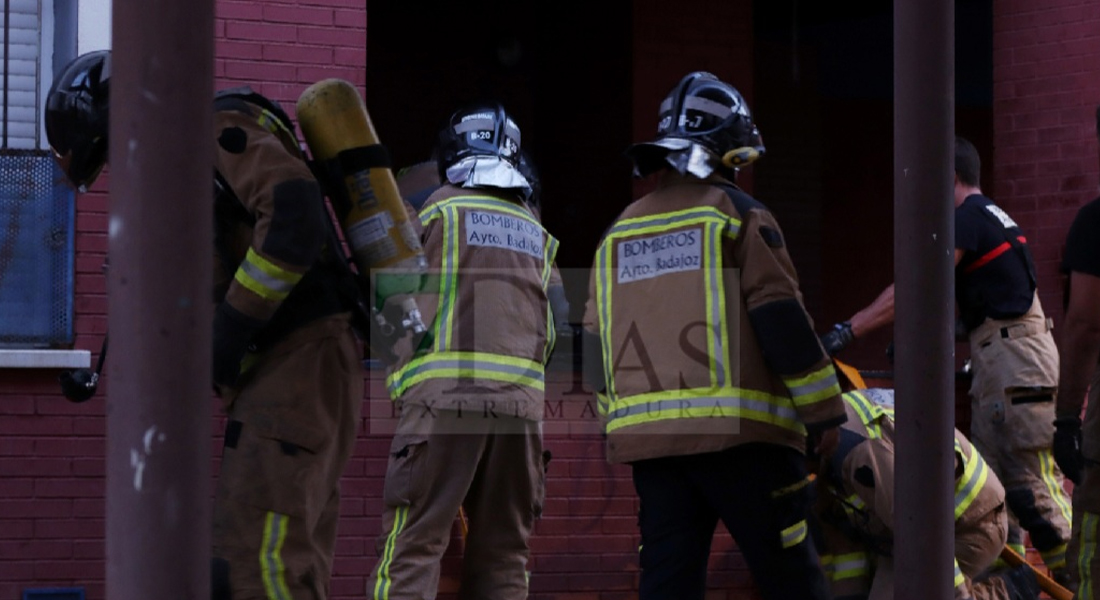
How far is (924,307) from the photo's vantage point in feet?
15.0

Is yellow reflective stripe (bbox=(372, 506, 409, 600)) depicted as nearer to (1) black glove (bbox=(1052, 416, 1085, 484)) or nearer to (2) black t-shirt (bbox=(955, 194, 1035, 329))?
(1) black glove (bbox=(1052, 416, 1085, 484))

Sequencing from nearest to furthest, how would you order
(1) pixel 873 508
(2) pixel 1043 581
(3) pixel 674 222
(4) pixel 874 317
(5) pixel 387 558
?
(3) pixel 674 222 < (1) pixel 873 508 < (5) pixel 387 558 < (2) pixel 1043 581 < (4) pixel 874 317

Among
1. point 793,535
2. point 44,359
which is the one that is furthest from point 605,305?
point 44,359

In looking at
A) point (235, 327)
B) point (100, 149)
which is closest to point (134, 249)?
point (235, 327)

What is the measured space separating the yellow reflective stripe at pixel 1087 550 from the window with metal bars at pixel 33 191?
11.9 ft

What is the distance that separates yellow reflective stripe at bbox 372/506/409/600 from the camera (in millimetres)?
5812

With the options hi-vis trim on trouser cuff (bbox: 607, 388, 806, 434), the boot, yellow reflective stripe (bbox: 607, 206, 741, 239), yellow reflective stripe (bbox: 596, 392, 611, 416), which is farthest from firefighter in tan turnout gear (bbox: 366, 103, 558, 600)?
the boot

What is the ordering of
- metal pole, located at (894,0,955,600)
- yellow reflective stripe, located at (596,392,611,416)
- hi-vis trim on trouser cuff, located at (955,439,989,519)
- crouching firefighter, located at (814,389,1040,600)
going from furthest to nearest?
hi-vis trim on trouser cuff, located at (955,439,989,519) → crouching firefighter, located at (814,389,1040,600) → yellow reflective stripe, located at (596,392,611,416) → metal pole, located at (894,0,955,600)

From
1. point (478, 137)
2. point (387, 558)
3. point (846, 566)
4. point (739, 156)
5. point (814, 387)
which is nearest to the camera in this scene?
point (814, 387)

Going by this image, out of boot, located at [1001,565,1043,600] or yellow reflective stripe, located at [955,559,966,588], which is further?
boot, located at [1001,565,1043,600]

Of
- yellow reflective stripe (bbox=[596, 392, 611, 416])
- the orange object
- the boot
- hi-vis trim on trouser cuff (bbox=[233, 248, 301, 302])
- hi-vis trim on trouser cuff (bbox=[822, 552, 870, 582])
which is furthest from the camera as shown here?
the orange object

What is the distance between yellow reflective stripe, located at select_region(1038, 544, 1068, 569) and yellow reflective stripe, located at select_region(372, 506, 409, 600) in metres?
2.96

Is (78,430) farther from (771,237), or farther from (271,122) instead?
(771,237)

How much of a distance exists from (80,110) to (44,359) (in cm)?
196
